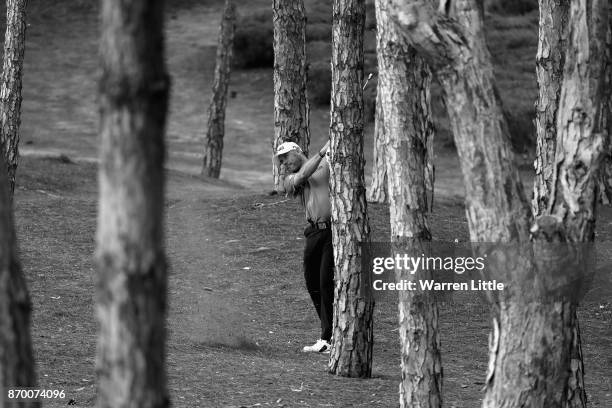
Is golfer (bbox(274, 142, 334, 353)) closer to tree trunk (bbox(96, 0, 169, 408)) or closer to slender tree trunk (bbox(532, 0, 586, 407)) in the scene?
slender tree trunk (bbox(532, 0, 586, 407))

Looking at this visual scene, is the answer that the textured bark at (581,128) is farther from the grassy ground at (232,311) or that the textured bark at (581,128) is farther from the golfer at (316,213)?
the golfer at (316,213)

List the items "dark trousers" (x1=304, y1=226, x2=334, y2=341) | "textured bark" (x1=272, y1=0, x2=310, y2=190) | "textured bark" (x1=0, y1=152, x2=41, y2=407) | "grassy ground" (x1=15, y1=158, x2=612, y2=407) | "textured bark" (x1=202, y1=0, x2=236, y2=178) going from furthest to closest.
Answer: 1. "textured bark" (x1=202, y1=0, x2=236, y2=178)
2. "textured bark" (x1=272, y1=0, x2=310, y2=190)
3. "dark trousers" (x1=304, y1=226, x2=334, y2=341)
4. "grassy ground" (x1=15, y1=158, x2=612, y2=407)
5. "textured bark" (x1=0, y1=152, x2=41, y2=407)

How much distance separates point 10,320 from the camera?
377 centimetres

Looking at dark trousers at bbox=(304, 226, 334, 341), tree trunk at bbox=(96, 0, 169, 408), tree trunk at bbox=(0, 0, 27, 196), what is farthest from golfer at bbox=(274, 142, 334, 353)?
tree trunk at bbox=(96, 0, 169, 408)

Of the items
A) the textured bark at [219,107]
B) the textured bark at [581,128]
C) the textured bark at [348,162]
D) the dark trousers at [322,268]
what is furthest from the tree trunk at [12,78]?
the textured bark at [581,128]

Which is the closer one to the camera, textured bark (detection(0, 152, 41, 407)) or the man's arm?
textured bark (detection(0, 152, 41, 407))

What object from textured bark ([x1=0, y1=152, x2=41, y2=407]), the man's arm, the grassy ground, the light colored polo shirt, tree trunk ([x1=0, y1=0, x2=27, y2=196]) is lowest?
the grassy ground

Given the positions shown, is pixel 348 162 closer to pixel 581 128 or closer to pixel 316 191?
pixel 316 191

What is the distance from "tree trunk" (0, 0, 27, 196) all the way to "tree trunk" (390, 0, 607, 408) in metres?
8.02

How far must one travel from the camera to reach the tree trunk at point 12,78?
39.7 feet

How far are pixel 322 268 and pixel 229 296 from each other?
9.76ft

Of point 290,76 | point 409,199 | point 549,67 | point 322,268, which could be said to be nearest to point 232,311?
point 322,268

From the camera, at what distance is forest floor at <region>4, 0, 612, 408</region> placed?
751cm

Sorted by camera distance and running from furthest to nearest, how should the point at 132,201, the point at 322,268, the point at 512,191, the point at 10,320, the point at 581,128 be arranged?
the point at 322,268 < the point at 581,128 < the point at 512,191 < the point at 10,320 < the point at 132,201
